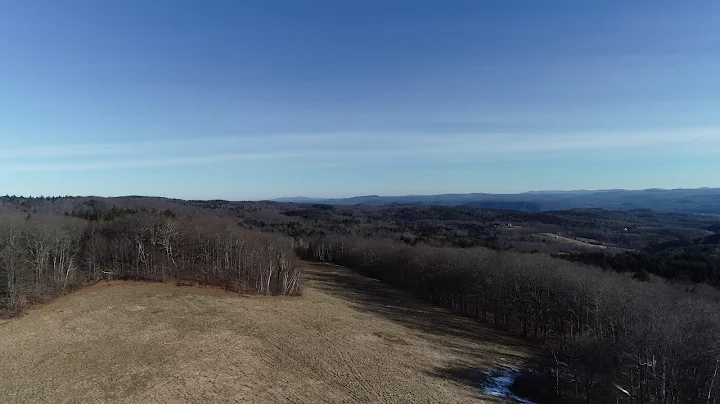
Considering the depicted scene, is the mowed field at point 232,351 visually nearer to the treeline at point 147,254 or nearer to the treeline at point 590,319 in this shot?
the treeline at point 147,254

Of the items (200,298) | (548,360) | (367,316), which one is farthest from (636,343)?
(200,298)

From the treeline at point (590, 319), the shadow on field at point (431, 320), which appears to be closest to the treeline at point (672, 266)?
the treeline at point (590, 319)

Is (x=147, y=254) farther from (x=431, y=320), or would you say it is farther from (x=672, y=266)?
(x=672, y=266)

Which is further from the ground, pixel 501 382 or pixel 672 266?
pixel 672 266

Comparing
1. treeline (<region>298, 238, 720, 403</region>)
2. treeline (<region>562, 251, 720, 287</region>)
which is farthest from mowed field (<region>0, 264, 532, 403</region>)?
treeline (<region>562, 251, 720, 287</region>)

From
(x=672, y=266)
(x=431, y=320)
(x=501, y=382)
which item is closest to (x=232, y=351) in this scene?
(x=501, y=382)
